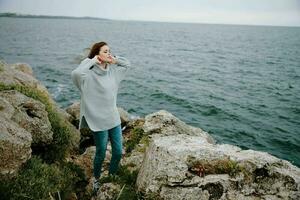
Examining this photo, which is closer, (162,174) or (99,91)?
(162,174)

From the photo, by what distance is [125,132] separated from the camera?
9711 millimetres

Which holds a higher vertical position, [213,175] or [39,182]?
[213,175]

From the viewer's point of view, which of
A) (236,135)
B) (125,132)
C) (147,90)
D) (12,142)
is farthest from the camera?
(147,90)

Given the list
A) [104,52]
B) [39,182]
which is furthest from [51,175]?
[104,52]

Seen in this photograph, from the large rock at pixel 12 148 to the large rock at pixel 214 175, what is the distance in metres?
2.16

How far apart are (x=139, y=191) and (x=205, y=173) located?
1.22 meters

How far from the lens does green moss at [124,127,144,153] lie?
8008mm

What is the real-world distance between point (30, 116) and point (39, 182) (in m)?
2.26

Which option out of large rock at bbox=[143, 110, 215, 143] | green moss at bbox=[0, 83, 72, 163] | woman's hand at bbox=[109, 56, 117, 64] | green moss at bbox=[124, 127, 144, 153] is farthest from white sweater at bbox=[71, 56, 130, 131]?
large rock at bbox=[143, 110, 215, 143]

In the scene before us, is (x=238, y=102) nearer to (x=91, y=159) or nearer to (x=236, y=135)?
(x=236, y=135)

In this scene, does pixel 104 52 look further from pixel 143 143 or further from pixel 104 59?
pixel 143 143

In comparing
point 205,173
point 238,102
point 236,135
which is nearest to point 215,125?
point 236,135

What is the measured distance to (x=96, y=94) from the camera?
530 cm

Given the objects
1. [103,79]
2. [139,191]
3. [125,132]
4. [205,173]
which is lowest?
[125,132]
